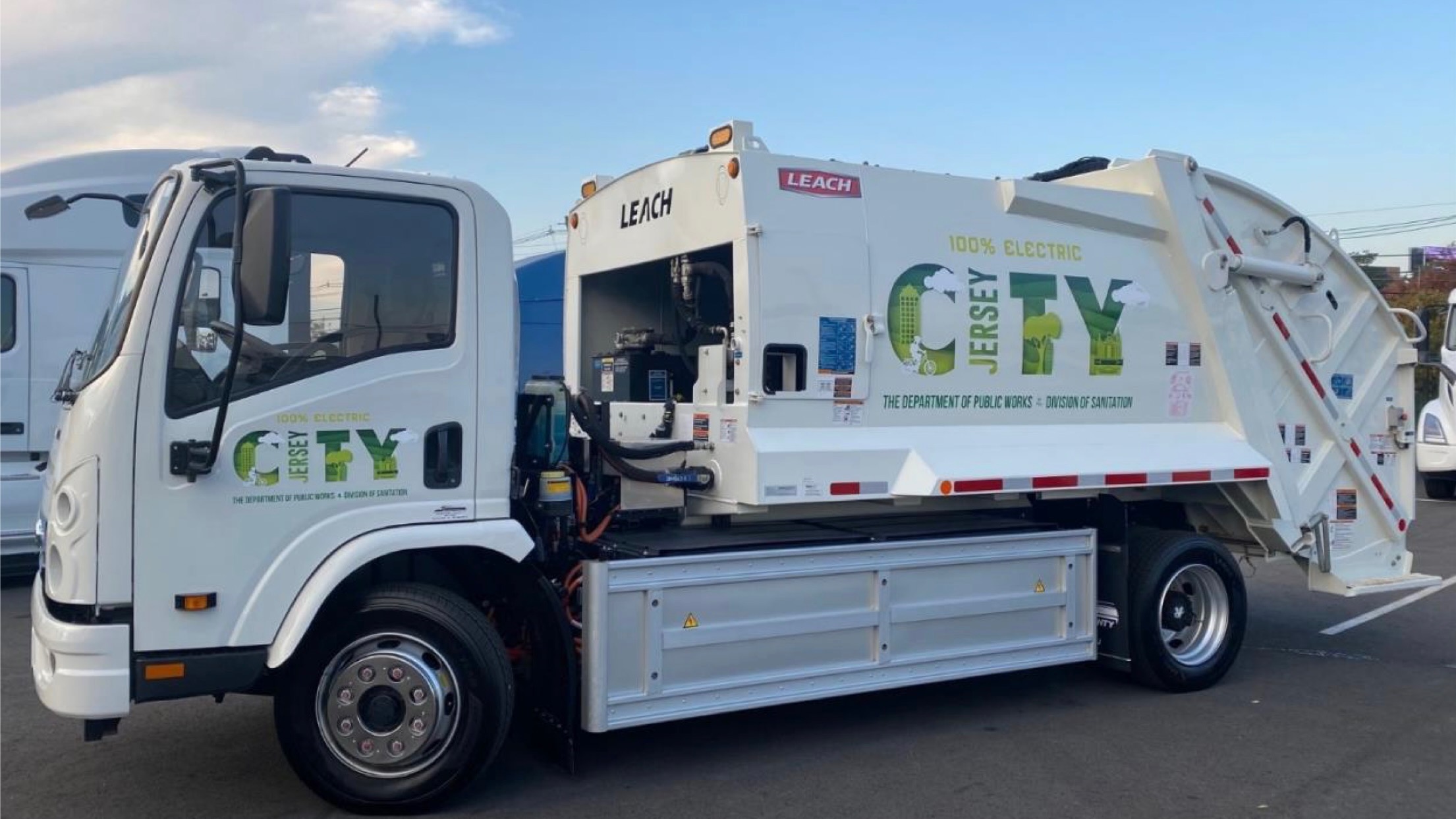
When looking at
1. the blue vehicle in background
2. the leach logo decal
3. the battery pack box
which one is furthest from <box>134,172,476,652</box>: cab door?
the blue vehicle in background

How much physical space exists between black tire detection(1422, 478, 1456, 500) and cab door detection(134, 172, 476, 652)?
1853cm

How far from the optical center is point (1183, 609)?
7.52 metres

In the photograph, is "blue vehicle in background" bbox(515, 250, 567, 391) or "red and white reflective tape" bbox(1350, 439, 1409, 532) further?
"blue vehicle in background" bbox(515, 250, 567, 391)

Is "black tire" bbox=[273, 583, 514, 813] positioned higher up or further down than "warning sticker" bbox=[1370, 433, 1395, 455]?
further down

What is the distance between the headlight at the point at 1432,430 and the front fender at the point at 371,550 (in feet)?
57.0

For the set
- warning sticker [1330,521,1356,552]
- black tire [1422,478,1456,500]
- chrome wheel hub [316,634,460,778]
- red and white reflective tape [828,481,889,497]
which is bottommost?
chrome wheel hub [316,634,460,778]

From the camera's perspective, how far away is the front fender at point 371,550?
15.6ft

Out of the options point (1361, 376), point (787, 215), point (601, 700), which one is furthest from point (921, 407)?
point (1361, 376)

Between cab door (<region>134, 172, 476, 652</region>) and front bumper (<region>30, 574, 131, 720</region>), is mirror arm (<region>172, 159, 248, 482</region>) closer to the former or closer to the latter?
cab door (<region>134, 172, 476, 652</region>)

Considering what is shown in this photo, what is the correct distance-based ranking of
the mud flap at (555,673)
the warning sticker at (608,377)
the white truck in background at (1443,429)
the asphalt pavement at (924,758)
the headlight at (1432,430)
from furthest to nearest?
the headlight at (1432,430) → the white truck in background at (1443,429) → the warning sticker at (608,377) → the mud flap at (555,673) → the asphalt pavement at (924,758)

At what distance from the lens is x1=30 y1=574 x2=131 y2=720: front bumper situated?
178 inches

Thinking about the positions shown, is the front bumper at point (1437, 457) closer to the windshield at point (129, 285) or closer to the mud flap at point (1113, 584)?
the mud flap at point (1113, 584)

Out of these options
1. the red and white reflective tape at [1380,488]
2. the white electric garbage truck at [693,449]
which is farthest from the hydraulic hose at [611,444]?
the red and white reflective tape at [1380,488]

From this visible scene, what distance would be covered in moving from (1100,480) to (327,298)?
14.1 feet
